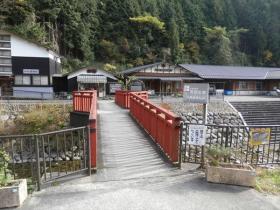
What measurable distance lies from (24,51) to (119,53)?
24238 millimetres

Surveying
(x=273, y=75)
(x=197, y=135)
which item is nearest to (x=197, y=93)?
(x=197, y=135)

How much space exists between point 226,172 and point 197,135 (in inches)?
38.1

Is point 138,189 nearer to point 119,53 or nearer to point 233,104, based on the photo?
point 233,104

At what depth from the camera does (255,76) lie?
3503 cm

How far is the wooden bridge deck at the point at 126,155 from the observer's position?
5.34 metres

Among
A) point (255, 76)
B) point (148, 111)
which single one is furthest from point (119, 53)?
point (148, 111)

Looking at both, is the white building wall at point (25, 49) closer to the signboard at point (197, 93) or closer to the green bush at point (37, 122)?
the green bush at point (37, 122)

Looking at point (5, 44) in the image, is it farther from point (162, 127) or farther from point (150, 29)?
point (150, 29)

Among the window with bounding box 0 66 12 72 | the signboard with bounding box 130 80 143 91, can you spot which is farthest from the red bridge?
the window with bounding box 0 66 12 72

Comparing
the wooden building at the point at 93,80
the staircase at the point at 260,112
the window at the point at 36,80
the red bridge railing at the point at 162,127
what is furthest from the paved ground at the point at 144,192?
the wooden building at the point at 93,80

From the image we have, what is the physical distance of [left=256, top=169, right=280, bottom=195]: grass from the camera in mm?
4684

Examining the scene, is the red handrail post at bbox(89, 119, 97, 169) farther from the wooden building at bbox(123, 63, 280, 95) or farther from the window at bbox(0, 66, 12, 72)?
the wooden building at bbox(123, 63, 280, 95)

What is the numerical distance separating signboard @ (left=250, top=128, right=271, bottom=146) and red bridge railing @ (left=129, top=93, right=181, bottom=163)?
1596mm

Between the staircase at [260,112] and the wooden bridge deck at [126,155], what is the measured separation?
13.6 m
